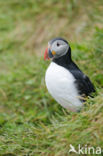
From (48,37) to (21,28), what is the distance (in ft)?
1.86

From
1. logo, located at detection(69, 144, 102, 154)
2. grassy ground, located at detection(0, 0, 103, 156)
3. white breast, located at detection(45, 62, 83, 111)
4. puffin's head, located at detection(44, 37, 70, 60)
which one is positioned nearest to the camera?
logo, located at detection(69, 144, 102, 154)

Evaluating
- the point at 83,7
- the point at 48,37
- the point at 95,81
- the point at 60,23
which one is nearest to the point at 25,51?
the point at 48,37

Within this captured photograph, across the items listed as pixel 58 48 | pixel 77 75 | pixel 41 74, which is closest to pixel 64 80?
pixel 77 75

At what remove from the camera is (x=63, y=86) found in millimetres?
2967

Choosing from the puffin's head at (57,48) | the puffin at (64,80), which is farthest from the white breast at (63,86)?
the puffin's head at (57,48)

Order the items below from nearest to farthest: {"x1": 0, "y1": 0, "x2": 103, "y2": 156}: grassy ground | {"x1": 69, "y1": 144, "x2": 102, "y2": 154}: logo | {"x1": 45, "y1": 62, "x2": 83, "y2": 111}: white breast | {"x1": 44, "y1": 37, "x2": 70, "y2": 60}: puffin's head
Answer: {"x1": 69, "y1": 144, "x2": 102, "y2": 154}: logo
{"x1": 0, "y1": 0, "x2": 103, "y2": 156}: grassy ground
{"x1": 45, "y1": 62, "x2": 83, "y2": 111}: white breast
{"x1": 44, "y1": 37, "x2": 70, "y2": 60}: puffin's head

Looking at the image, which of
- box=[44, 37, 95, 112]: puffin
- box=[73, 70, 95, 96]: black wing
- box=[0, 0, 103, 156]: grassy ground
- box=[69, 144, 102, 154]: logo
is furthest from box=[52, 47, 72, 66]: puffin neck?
box=[69, 144, 102, 154]: logo

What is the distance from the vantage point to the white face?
10.1ft

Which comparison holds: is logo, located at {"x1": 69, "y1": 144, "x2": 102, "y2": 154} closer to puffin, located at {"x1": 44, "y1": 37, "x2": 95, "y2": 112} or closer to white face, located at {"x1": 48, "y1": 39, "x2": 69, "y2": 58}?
puffin, located at {"x1": 44, "y1": 37, "x2": 95, "y2": 112}

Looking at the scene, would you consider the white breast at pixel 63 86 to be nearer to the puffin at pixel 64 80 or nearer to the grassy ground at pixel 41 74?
the puffin at pixel 64 80

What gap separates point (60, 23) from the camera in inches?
217

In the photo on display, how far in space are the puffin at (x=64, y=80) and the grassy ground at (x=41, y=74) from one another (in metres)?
0.15

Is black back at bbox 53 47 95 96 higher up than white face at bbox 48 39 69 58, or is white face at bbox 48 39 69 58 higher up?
white face at bbox 48 39 69 58

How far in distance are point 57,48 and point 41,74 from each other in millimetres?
1240
